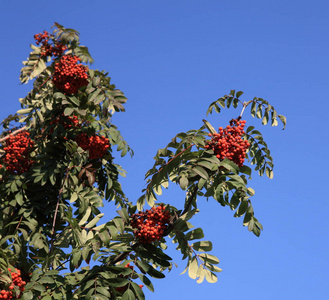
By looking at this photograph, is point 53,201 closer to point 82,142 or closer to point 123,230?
point 82,142

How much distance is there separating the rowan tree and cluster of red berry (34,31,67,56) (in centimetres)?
1

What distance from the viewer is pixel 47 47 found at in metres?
6.84

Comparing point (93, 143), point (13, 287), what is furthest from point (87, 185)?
point (13, 287)

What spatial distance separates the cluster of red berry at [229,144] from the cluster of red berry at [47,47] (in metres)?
3.36

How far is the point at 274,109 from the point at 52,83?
9.48ft

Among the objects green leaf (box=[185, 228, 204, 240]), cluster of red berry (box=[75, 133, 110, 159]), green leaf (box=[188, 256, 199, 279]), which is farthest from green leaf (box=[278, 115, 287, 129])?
cluster of red berry (box=[75, 133, 110, 159])

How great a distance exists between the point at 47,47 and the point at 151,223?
12.4 feet

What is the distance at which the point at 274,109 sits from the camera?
509 cm

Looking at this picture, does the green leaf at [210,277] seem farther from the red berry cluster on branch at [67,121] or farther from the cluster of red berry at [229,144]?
the red berry cluster on branch at [67,121]

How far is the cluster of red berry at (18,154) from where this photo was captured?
5961mm

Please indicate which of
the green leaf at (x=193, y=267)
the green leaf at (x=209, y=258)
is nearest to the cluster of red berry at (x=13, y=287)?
the green leaf at (x=193, y=267)

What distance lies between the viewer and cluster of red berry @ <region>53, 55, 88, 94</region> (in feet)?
19.4

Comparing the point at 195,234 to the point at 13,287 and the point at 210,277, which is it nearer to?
the point at 210,277

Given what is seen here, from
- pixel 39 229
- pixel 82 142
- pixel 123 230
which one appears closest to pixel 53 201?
pixel 39 229
